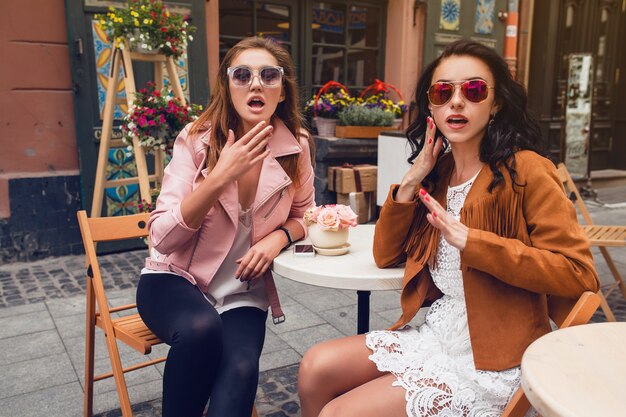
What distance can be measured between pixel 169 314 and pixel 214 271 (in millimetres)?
231

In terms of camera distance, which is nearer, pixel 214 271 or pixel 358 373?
pixel 358 373

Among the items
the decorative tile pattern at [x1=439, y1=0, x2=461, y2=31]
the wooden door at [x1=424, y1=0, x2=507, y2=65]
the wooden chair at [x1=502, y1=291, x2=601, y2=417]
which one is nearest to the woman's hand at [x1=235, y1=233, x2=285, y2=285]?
the wooden chair at [x1=502, y1=291, x2=601, y2=417]

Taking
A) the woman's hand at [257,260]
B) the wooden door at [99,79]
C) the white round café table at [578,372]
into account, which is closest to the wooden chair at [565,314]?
the white round café table at [578,372]

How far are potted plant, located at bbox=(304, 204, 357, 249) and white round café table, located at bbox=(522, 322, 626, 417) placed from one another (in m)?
0.95

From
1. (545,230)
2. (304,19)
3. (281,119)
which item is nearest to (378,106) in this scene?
(304,19)

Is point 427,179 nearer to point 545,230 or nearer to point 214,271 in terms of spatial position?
point 545,230

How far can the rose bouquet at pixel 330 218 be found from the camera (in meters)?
2.15

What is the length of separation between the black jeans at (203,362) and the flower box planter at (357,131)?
429 centimetres

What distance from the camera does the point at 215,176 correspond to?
1920 millimetres

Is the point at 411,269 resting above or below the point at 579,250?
below

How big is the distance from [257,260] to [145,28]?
2793 millimetres

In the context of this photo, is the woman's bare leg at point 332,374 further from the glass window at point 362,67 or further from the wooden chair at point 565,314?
the glass window at point 362,67

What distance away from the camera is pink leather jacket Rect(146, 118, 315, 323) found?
202cm

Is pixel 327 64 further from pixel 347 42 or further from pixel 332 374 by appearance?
pixel 332 374
